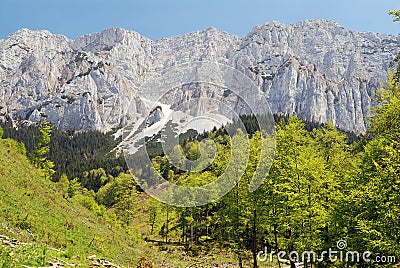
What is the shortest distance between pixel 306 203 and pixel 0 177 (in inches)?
853

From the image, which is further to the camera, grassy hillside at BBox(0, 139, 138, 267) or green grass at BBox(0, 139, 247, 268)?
grassy hillside at BBox(0, 139, 138, 267)

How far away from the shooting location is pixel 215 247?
162 ft

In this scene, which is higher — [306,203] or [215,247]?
[306,203]

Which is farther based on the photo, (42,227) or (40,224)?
(40,224)

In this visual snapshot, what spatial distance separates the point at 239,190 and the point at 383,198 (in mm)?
12093

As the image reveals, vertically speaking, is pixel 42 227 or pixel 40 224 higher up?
pixel 40 224

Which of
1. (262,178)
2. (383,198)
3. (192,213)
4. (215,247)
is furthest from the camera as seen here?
(192,213)

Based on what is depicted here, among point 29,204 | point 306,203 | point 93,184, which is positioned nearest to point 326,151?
point 306,203

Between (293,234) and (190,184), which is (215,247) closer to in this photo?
(190,184)

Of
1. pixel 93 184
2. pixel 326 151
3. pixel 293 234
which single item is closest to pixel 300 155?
pixel 293 234

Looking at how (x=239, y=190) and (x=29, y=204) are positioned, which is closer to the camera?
(x=29, y=204)

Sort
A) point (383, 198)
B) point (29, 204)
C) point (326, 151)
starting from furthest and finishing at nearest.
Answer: point (326, 151), point (29, 204), point (383, 198)

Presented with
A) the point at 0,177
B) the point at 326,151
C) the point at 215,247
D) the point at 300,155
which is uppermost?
the point at 326,151

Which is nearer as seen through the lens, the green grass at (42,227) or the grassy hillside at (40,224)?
the green grass at (42,227)
